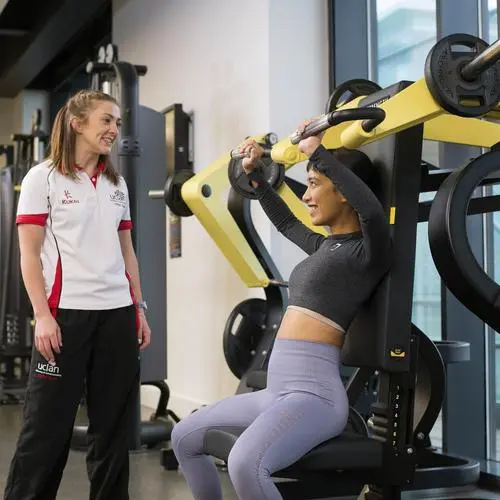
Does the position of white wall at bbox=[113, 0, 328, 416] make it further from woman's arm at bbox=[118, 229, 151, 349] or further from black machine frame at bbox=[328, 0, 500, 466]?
woman's arm at bbox=[118, 229, 151, 349]

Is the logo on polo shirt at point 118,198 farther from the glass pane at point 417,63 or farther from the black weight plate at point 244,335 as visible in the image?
the glass pane at point 417,63

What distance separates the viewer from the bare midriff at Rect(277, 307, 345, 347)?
2.10 m

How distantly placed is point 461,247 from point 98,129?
3.59ft

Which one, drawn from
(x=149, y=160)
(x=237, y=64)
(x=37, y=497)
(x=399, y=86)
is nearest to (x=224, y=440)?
(x=37, y=497)

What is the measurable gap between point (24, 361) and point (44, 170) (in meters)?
4.11

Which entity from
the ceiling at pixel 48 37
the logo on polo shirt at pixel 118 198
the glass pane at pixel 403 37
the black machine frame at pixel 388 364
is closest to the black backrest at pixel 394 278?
the black machine frame at pixel 388 364

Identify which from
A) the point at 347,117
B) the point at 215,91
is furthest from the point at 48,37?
the point at 347,117

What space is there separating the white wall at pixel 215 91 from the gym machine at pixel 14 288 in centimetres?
101

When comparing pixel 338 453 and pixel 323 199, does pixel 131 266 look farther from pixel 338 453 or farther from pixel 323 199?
pixel 338 453

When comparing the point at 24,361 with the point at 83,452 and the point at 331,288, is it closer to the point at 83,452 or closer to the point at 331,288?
the point at 83,452

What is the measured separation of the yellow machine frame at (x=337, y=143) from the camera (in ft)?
6.77

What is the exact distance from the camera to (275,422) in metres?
1.97

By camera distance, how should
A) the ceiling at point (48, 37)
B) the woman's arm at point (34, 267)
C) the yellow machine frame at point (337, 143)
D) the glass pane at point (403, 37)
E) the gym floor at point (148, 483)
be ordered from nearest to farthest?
the yellow machine frame at point (337, 143) → the woman's arm at point (34, 267) → the gym floor at point (148, 483) → the glass pane at point (403, 37) → the ceiling at point (48, 37)

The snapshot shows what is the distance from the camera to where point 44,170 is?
243 cm
